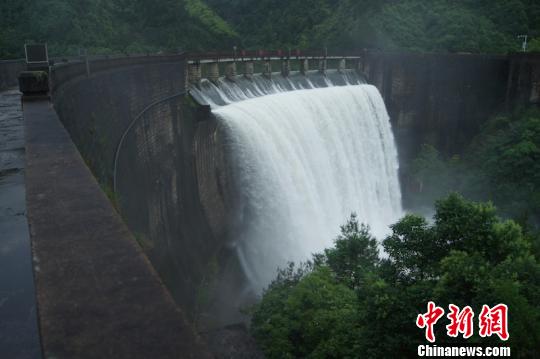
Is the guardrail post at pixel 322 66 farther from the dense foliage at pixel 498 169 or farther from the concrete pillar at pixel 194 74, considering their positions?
the concrete pillar at pixel 194 74

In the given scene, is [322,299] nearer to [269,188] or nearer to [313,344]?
[313,344]

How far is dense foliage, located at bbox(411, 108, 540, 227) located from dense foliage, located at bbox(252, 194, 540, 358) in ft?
51.0

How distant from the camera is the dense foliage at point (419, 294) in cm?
825

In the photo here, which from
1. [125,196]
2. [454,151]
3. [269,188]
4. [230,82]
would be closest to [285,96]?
[230,82]

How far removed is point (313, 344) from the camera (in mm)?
12539

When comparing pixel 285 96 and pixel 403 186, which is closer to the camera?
pixel 285 96

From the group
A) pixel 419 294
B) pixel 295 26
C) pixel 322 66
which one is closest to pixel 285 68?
pixel 322 66

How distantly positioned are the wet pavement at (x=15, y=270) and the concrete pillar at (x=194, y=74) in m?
14.2

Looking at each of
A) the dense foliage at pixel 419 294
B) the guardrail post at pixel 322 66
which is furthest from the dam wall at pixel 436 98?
the dense foliage at pixel 419 294

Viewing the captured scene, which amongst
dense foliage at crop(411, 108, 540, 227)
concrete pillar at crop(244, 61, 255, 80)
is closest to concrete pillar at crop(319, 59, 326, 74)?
concrete pillar at crop(244, 61, 255, 80)

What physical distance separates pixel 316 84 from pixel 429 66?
9.06 m

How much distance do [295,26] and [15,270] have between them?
60.1 metres

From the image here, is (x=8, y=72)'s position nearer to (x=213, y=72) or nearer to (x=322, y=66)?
(x=213, y=72)

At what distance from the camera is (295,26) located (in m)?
61.0
